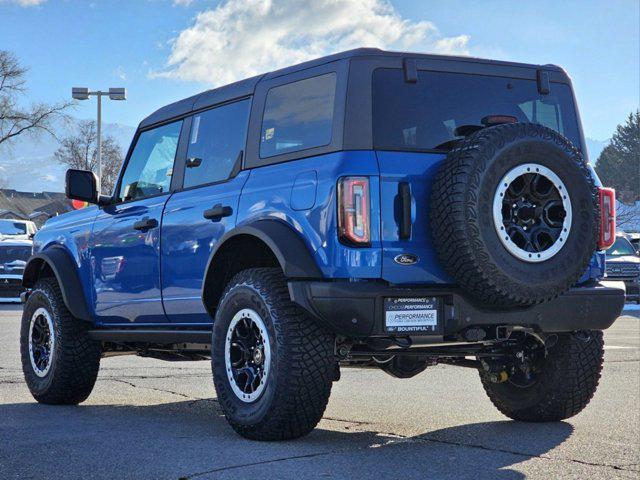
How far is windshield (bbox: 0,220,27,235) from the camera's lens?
30.6 m

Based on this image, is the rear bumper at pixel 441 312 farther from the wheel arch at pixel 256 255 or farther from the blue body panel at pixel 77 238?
the blue body panel at pixel 77 238

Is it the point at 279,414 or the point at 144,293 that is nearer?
the point at 279,414

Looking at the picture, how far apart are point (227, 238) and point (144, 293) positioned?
1.34m

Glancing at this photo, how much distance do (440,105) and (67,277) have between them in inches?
129

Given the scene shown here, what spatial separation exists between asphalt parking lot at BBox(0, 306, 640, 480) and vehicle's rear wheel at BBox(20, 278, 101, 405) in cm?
16

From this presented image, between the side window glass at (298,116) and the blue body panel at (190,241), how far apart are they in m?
0.29

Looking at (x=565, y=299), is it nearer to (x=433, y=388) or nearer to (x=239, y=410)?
(x=239, y=410)

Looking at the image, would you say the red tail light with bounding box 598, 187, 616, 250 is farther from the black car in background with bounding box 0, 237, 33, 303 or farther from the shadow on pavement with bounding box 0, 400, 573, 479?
the black car in background with bounding box 0, 237, 33, 303

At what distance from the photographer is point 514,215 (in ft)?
16.7

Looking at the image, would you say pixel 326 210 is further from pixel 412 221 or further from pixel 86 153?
pixel 86 153

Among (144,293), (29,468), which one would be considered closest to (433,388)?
(144,293)

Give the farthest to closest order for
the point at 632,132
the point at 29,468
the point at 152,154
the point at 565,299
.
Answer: the point at 632,132
the point at 152,154
the point at 565,299
the point at 29,468

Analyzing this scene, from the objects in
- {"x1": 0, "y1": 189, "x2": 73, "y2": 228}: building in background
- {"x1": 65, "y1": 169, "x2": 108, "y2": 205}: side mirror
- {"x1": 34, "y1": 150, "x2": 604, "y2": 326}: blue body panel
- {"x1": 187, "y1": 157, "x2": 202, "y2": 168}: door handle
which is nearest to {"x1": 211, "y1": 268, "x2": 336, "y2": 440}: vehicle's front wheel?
{"x1": 34, "y1": 150, "x2": 604, "y2": 326}: blue body panel

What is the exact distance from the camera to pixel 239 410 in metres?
5.42
